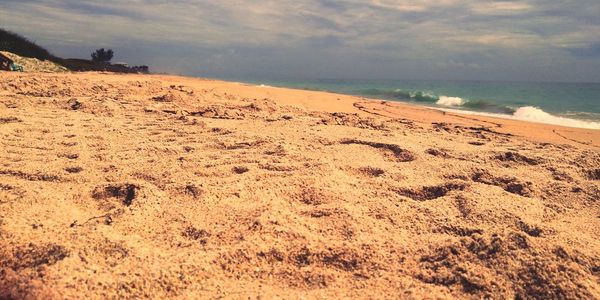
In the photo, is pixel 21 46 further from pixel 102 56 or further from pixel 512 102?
pixel 512 102

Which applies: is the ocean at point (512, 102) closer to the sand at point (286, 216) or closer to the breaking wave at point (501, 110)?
the breaking wave at point (501, 110)

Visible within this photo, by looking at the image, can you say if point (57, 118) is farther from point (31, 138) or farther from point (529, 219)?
point (529, 219)

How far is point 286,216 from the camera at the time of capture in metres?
1.93

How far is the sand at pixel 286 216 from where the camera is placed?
4.90 feet

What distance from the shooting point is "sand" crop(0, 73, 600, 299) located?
4.90ft

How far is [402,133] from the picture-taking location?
13.8 ft

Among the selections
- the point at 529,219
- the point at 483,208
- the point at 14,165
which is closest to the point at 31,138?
the point at 14,165

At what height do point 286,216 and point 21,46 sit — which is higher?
point 21,46

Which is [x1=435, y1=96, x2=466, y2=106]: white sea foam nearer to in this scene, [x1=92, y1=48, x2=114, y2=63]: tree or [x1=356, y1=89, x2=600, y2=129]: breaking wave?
[x1=356, y1=89, x2=600, y2=129]: breaking wave

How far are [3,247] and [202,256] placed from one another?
30.1 inches

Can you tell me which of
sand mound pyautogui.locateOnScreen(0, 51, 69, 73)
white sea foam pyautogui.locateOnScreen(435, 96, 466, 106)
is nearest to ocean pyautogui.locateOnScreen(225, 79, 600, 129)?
white sea foam pyautogui.locateOnScreen(435, 96, 466, 106)

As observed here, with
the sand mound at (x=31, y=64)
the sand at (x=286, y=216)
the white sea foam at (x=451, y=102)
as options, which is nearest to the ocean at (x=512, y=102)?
the white sea foam at (x=451, y=102)

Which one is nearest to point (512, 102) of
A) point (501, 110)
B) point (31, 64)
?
point (501, 110)

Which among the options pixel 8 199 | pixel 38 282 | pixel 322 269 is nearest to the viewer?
pixel 38 282
